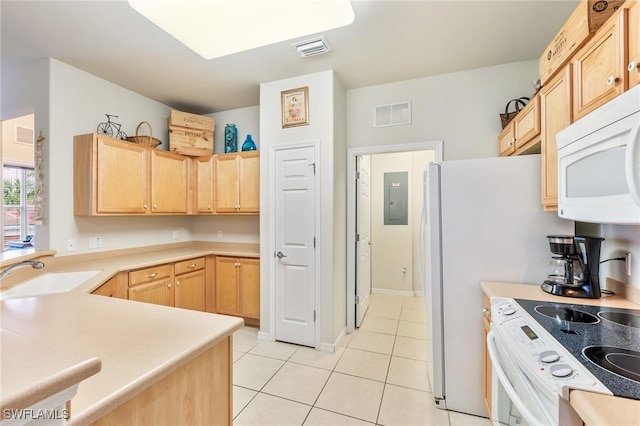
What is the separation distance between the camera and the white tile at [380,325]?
3154mm

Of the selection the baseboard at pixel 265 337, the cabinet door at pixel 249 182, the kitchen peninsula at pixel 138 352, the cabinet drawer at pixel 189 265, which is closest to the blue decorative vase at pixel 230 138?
the cabinet door at pixel 249 182

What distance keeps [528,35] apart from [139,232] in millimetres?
4312

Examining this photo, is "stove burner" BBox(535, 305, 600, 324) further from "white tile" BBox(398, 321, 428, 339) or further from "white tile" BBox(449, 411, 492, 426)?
"white tile" BBox(398, 321, 428, 339)

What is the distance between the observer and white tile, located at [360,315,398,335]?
10.3 ft

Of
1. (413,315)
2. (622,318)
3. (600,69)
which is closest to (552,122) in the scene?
(600,69)

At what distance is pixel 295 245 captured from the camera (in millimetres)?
2873

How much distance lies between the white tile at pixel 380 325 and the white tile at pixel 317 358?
588 millimetres

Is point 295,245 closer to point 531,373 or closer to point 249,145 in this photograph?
point 249,145

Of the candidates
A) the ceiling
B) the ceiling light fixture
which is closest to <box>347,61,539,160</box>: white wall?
the ceiling

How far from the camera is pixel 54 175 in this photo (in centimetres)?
251

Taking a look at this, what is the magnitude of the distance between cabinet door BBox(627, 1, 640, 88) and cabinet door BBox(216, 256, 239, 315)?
3311mm

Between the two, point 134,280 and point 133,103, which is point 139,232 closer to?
point 134,280

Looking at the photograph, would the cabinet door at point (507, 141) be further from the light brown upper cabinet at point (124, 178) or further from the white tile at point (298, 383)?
the light brown upper cabinet at point (124, 178)

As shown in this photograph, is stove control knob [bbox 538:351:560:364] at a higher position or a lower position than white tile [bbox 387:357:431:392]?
higher
